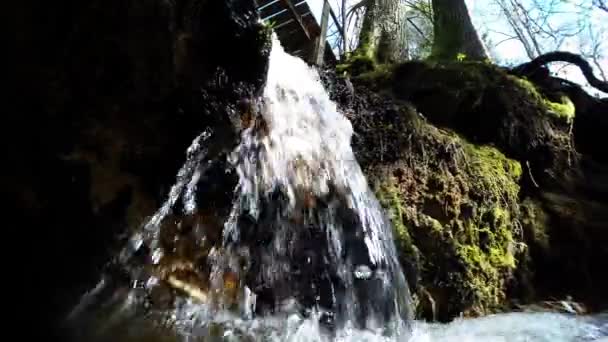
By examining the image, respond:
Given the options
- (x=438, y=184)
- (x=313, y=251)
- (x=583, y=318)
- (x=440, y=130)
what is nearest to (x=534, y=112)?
(x=440, y=130)

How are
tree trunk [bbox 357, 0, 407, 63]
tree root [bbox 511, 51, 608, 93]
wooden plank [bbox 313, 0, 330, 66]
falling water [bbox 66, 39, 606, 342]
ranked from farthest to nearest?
1. wooden plank [bbox 313, 0, 330, 66]
2. tree trunk [bbox 357, 0, 407, 63]
3. tree root [bbox 511, 51, 608, 93]
4. falling water [bbox 66, 39, 606, 342]

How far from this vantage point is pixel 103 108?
78.4 inches

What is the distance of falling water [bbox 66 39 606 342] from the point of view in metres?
2.12

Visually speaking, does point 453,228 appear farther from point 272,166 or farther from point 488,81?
point 488,81

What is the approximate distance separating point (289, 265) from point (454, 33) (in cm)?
426

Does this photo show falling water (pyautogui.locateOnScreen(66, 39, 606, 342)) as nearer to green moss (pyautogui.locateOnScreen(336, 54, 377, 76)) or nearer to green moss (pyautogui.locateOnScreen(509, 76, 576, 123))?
green moss (pyautogui.locateOnScreen(509, 76, 576, 123))

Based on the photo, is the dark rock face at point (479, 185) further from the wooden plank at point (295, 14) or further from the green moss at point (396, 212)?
the wooden plank at point (295, 14)

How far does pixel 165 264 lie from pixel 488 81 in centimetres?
A: 292

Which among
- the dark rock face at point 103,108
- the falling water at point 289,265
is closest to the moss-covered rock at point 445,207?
the falling water at point 289,265

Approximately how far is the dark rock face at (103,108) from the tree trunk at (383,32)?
314cm

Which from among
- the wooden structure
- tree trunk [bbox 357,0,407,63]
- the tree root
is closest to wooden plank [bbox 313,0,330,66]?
the wooden structure

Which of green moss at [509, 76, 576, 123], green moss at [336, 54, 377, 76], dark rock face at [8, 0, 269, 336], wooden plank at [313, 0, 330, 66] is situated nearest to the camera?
dark rock face at [8, 0, 269, 336]

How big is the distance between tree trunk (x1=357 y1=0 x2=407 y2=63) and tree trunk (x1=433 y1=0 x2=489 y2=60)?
448 millimetres

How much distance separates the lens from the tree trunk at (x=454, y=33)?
547 cm
